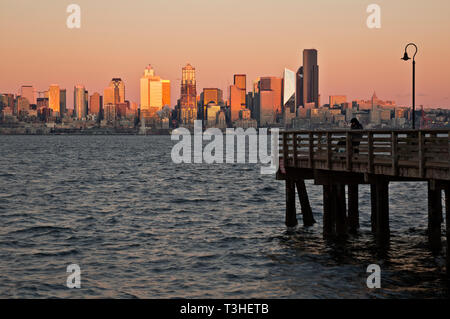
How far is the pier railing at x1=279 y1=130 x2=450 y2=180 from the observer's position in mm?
19953

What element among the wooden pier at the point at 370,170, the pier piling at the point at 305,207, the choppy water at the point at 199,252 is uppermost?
the wooden pier at the point at 370,170

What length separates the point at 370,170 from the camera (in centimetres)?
2292

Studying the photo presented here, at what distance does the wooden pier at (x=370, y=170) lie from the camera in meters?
20.2

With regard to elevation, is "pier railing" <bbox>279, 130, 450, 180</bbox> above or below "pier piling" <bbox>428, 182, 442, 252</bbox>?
above

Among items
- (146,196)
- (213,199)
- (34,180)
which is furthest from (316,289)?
(34,180)

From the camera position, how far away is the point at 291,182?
96.9ft

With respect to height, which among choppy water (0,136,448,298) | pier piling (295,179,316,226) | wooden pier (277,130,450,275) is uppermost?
wooden pier (277,130,450,275)

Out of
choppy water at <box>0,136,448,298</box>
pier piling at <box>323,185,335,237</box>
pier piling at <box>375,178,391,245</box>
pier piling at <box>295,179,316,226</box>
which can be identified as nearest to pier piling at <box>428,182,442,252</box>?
choppy water at <box>0,136,448,298</box>

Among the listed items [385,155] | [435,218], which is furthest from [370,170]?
[435,218]

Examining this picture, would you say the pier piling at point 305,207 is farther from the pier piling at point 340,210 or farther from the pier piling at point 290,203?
the pier piling at point 340,210

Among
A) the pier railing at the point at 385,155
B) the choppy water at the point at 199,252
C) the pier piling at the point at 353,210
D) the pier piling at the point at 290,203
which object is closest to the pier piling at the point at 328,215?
the choppy water at the point at 199,252

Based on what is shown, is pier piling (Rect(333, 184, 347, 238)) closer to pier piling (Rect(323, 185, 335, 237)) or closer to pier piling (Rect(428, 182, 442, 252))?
pier piling (Rect(323, 185, 335, 237))

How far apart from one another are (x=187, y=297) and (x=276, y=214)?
18.2 metres

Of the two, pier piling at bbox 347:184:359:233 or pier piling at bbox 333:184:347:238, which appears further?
pier piling at bbox 347:184:359:233
